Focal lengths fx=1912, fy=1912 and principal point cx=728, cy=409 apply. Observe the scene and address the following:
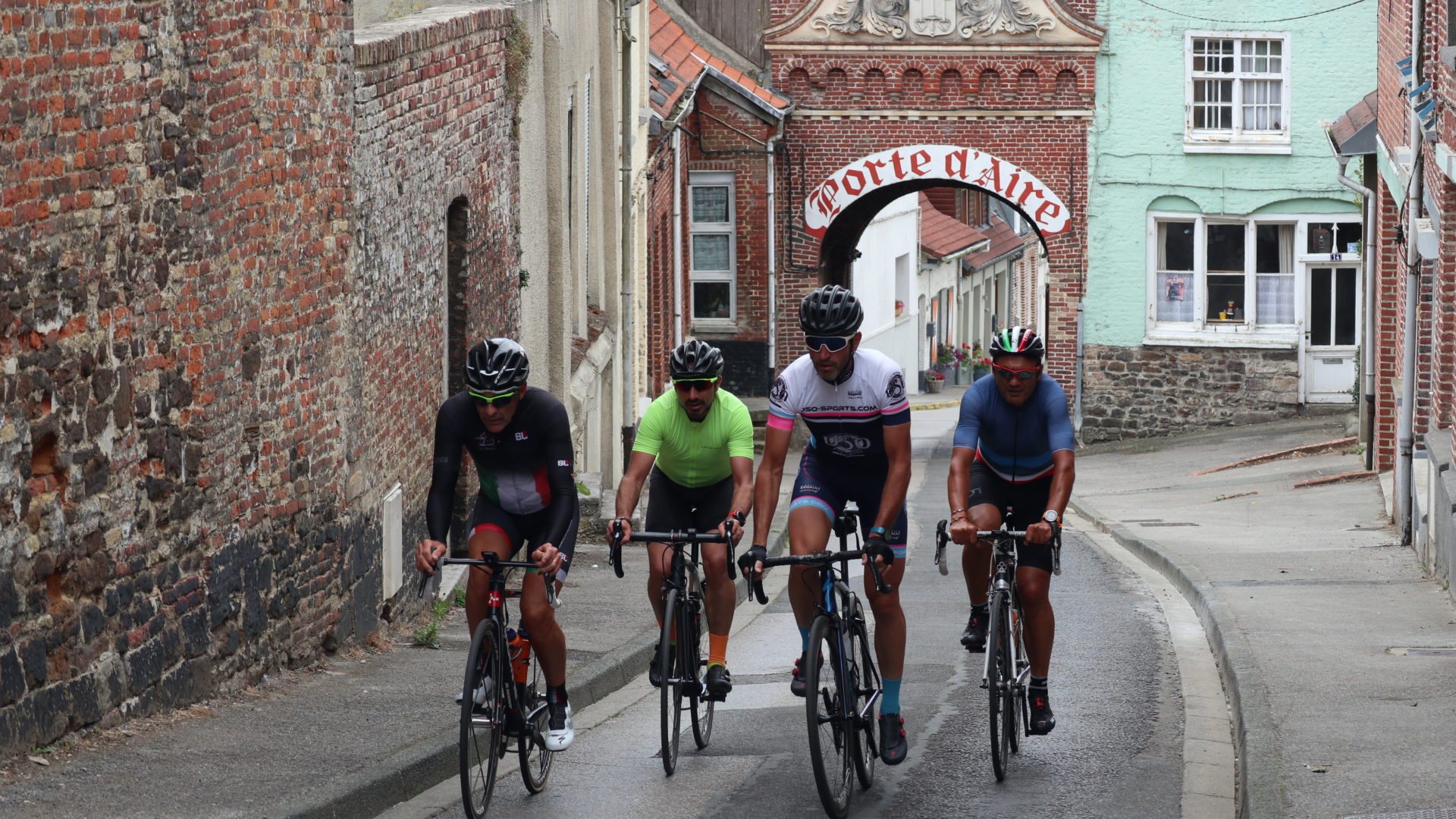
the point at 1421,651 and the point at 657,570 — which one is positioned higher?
the point at 657,570

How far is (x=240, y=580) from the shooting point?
29.7 ft

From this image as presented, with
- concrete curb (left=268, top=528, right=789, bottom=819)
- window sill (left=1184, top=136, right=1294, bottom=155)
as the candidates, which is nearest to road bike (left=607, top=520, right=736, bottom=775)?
concrete curb (left=268, top=528, right=789, bottom=819)

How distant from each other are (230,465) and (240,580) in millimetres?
566

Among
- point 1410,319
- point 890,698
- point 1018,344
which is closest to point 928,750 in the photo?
point 890,698

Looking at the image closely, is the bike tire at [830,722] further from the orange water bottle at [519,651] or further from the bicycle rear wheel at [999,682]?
the orange water bottle at [519,651]

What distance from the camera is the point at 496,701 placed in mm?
7207

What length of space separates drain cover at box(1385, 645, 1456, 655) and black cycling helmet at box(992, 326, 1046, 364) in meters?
3.71

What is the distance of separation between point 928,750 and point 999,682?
862 mm

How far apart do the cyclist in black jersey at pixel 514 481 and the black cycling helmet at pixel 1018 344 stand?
1.91 metres

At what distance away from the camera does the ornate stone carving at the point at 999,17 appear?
3241cm

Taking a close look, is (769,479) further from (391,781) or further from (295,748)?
(295,748)

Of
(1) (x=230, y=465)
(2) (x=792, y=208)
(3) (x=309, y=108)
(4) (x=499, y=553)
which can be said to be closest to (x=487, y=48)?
(3) (x=309, y=108)

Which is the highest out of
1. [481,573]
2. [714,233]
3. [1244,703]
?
[714,233]

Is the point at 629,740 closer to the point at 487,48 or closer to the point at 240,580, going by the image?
the point at 240,580
